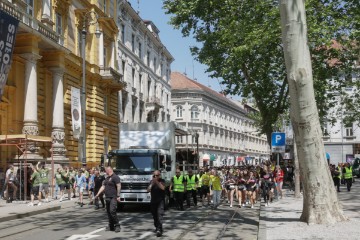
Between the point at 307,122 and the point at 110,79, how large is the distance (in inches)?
1070

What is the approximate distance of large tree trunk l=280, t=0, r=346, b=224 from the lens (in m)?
12.9

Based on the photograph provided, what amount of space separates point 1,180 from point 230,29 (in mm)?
14045

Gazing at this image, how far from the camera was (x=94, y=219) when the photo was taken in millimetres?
16484

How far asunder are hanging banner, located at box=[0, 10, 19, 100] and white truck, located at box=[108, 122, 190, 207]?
4.89 meters

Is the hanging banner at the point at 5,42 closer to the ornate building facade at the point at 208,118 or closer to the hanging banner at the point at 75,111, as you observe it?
the hanging banner at the point at 75,111

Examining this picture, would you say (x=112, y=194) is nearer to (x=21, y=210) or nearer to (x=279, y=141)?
(x=21, y=210)

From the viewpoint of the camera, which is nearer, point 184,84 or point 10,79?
point 10,79

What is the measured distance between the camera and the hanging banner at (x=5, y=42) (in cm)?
1786

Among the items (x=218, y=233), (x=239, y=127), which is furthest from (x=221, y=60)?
(x=239, y=127)

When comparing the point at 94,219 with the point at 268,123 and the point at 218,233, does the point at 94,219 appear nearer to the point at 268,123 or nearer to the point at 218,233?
the point at 218,233

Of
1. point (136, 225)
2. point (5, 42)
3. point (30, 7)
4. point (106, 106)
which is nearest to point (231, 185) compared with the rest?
point (136, 225)

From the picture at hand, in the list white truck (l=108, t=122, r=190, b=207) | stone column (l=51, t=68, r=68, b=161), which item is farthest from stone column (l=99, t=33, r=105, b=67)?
white truck (l=108, t=122, r=190, b=207)

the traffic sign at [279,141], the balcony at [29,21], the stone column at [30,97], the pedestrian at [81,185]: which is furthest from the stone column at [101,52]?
the traffic sign at [279,141]

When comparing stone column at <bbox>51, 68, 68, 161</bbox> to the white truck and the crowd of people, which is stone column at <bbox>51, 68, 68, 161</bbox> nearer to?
the white truck
